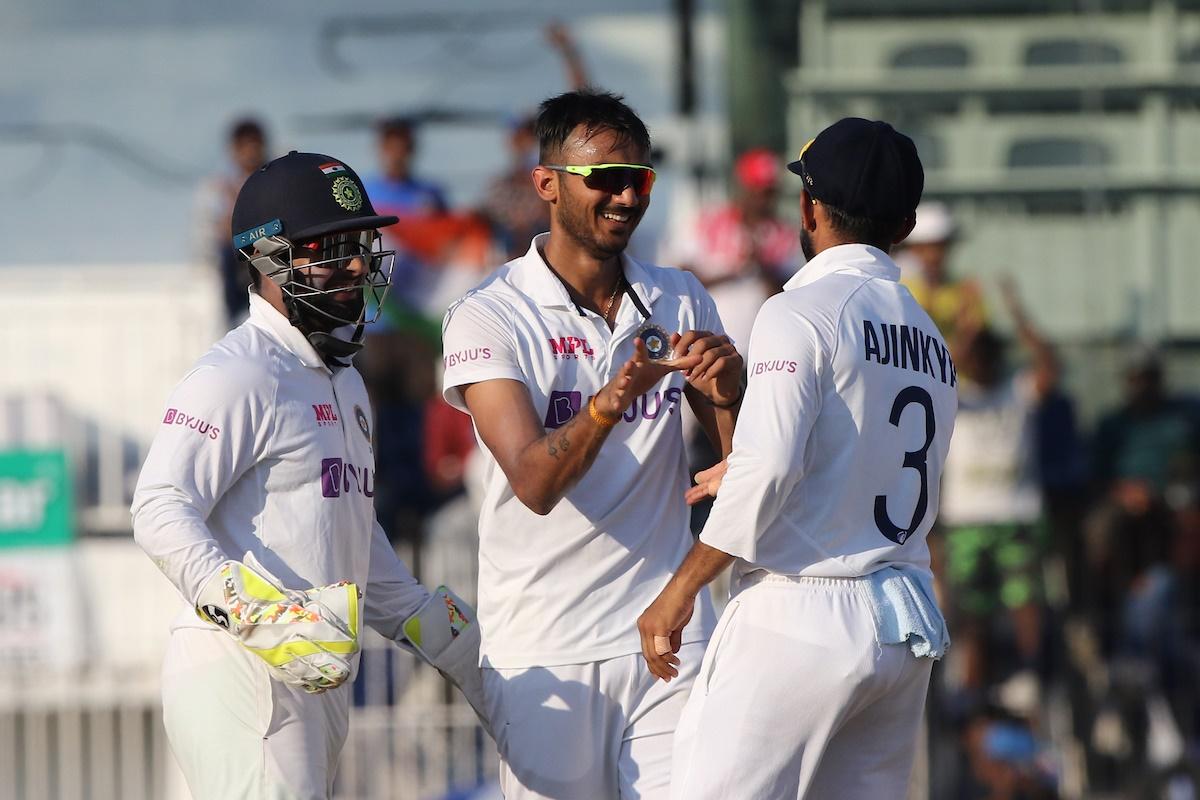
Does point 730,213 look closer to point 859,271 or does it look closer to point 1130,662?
point 1130,662

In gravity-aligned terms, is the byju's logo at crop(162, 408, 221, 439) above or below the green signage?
above

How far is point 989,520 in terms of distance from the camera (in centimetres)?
925

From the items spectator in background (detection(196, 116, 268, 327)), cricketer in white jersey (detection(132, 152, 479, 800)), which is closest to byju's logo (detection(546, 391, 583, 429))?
cricketer in white jersey (detection(132, 152, 479, 800))

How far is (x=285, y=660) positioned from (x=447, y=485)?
520cm

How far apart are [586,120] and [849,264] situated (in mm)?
856

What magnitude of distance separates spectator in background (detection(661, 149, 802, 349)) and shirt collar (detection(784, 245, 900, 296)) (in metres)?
4.04

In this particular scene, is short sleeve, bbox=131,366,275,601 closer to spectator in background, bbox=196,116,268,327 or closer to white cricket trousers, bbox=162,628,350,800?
white cricket trousers, bbox=162,628,350,800

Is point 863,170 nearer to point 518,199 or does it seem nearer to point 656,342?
point 656,342

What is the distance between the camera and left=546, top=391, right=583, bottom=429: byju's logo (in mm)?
4812

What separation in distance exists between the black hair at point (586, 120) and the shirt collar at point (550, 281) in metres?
0.28

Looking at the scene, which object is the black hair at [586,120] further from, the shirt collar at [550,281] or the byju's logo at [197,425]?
the byju's logo at [197,425]

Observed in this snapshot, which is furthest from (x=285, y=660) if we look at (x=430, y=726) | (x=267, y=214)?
(x=430, y=726)

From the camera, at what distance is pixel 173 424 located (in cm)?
433

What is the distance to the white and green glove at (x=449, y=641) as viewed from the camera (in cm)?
490
